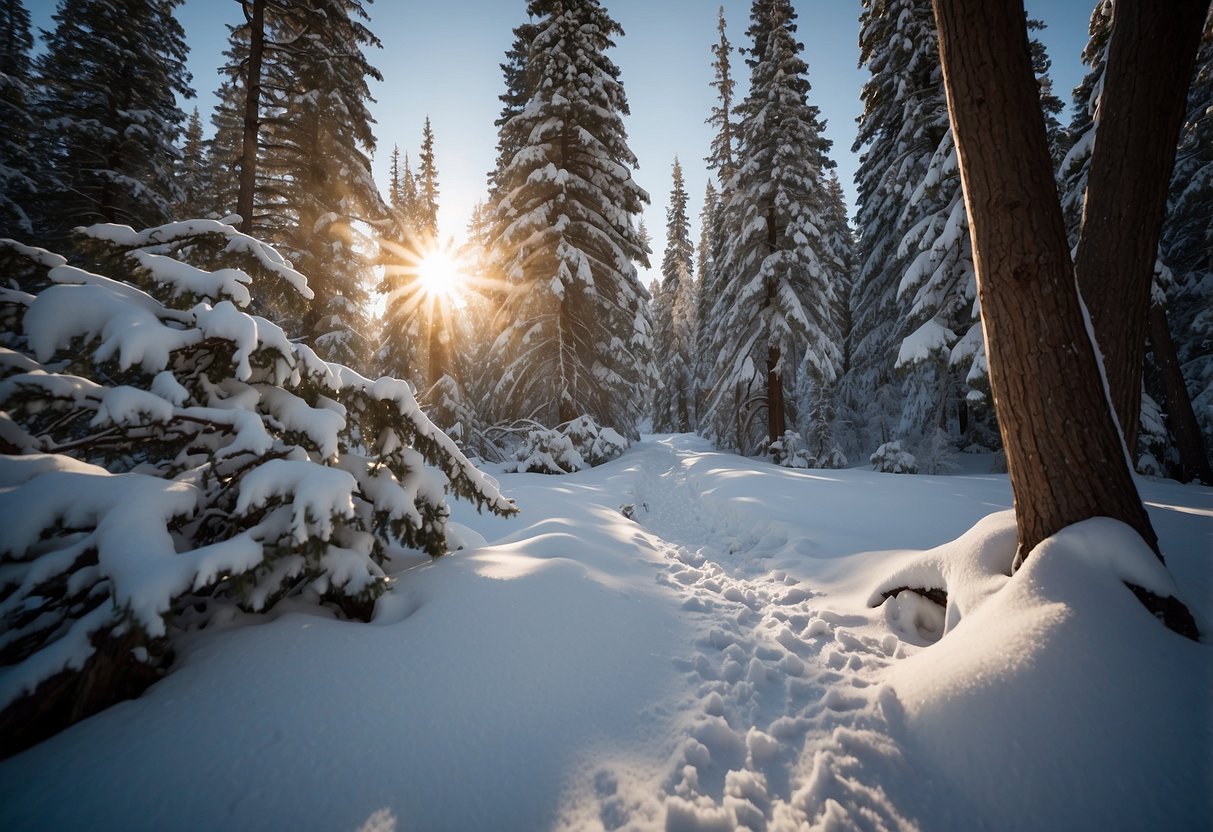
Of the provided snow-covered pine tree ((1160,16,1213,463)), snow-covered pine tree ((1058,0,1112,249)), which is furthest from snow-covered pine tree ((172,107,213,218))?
snow-covered pine tree ((1160,16,1213,463))

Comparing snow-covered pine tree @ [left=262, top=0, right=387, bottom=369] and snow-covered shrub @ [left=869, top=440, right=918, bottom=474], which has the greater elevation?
snow-covered pine tree @ [left=262, top=0, right=387, bottom=369]

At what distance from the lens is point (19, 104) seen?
38.8 feet

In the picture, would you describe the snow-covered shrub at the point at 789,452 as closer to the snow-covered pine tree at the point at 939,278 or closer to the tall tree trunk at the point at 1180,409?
the snow-covered pine tree at the point at 939,278

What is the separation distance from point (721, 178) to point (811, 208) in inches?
482

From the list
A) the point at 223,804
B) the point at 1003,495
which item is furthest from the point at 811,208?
the point at 223,804

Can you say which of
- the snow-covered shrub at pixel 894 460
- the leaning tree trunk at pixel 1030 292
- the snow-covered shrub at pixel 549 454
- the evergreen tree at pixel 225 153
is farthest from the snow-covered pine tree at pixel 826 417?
the evergreen tree at pixel 225 153

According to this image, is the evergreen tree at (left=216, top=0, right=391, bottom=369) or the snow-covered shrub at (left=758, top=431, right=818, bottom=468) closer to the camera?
the evergreen tree at (left=216, top=0, right=391, bottom=369)

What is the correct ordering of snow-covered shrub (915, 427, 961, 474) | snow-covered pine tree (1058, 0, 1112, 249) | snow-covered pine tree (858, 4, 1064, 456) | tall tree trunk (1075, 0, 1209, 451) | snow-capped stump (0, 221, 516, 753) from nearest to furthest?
1. snow-capped stump (0, 221, 516, 753)
2. tall tree trunk (1075, 0, 1209, 451)
3. snow-covered pine tree (1058, 0, 1112, 249)
4. snow-covered pine tree (858, 4, 1064, 456)
5. snow-covered shrub (915, 427, 961, 474)

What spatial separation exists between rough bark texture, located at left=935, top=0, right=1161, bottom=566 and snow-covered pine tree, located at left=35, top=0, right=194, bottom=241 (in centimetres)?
1796

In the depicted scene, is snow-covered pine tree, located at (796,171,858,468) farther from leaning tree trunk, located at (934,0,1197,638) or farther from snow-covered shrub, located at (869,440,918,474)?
leaning tree trunk, located at (934,0,1197,638)

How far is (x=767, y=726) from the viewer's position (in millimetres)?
2186

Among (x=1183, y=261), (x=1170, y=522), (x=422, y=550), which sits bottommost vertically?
(x=422, y=550)

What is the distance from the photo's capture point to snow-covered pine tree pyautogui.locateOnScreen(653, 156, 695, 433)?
33.7 metres

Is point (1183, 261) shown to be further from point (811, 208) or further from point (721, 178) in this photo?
point (721, 178)
